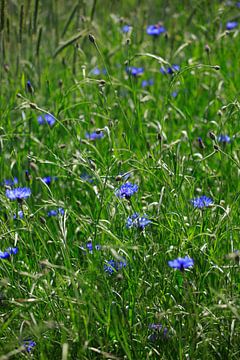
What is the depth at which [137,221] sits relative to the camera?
2.43m

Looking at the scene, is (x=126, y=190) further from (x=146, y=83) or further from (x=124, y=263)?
(x=146, y=83)

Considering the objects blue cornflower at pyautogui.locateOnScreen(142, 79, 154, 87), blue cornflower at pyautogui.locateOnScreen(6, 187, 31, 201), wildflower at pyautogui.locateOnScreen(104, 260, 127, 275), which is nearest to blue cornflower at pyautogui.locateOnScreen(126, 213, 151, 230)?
wildflower at pyautogui.locateOnScreen(104, 260, 127, 275)

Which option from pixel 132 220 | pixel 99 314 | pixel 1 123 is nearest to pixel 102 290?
pixel 99 314

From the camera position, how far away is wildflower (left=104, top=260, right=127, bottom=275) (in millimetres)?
2379

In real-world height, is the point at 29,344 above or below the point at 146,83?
below

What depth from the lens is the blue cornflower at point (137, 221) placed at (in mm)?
2430

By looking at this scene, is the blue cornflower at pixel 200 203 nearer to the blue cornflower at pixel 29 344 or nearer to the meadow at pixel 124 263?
the meadow at pixel 124 263

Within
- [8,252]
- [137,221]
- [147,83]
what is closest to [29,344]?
[8,252]

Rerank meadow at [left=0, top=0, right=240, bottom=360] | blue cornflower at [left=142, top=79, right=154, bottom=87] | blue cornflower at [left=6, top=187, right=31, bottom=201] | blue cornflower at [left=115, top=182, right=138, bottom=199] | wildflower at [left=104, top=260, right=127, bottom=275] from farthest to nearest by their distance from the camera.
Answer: blue cornflower at [left=142, top=79, right=154, bottom=87] → blue cornflower at [left=6, top=187, right=31, bottom=201] → blue cornflower at [left=115, top=182, right=138, bottom=199] → wildflower at [left=104, top=260, right=127, bottom=275] → meadow at [left=0, top=0, right=240, bottom=360]

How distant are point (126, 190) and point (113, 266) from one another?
25 centimetres

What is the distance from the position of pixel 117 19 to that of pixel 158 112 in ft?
3.66

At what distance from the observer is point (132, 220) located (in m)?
2.45

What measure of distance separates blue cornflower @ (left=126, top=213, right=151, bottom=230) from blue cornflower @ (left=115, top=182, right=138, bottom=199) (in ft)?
0.23

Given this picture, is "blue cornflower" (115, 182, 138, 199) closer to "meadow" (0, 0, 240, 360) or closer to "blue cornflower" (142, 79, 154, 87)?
"meadow" (0, 0, 240, 360)
